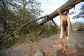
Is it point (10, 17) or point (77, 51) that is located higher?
point (10, 17)

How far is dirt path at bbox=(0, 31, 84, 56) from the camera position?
17.5 ft

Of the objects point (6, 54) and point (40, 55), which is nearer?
point (40, 55)

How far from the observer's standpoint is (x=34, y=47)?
5555mm

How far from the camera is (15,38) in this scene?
6.41 metres

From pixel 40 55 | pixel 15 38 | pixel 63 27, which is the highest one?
pixel 63 27

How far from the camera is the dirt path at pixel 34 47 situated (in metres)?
5.32

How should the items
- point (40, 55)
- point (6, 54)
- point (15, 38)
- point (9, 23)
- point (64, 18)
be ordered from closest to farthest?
point (64, 18) < point (40, 55) < point (6, 54) < point (15, 38) < point (9, 23)

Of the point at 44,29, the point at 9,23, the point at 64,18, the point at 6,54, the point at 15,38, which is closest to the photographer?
the point at 64,18

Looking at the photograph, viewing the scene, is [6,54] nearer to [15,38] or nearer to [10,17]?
[15,38]

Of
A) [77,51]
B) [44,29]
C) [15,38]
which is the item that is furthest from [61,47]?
[15,38]

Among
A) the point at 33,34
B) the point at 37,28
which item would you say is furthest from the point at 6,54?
the point at 37,28

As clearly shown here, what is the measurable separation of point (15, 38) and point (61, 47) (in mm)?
2353

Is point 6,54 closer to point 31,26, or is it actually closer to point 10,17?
point 31,26

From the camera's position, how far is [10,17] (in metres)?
7.70
